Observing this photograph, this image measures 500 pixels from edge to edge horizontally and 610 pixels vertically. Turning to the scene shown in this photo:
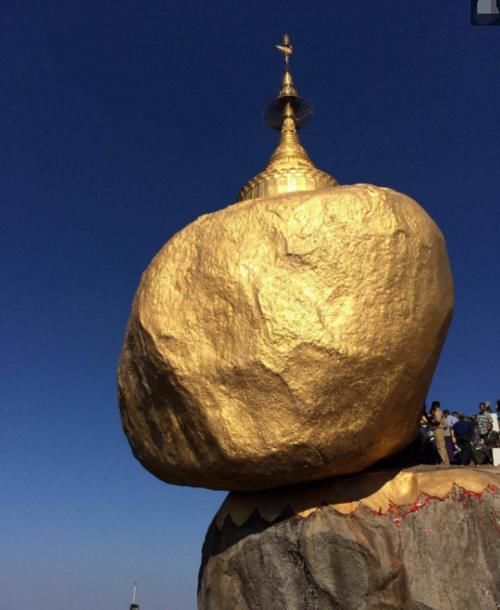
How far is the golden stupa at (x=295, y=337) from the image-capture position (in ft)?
14.2

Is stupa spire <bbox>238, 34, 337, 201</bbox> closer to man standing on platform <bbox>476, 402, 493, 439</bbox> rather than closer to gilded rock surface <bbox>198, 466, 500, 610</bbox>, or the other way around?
gilded rock surface <bbox>198, 466, 500, 610</bbox>

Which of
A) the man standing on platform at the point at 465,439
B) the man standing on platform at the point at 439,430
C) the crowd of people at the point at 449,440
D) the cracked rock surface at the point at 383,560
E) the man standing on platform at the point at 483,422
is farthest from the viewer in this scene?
the man standing on platform at the point at 483,422

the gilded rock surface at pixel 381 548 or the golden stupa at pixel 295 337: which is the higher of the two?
the golden stupa at pixel 295 337

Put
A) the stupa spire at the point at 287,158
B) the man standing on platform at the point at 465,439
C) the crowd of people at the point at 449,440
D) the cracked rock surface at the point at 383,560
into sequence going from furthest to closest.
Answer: the man standing on platform at the point at 465,439
the crowd of people at the point at 449,440
the stupa spire at the point at 287,158
the cracked rock surface at the point at 383,560

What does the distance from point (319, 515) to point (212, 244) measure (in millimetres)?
2406

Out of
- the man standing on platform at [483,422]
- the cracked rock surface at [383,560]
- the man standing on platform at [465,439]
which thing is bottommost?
the cracked rock surface at [383,560]

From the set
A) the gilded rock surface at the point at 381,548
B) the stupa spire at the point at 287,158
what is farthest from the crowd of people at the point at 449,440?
the stupa spire at the point at 287,158

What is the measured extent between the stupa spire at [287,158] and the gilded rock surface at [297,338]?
1.49 meters

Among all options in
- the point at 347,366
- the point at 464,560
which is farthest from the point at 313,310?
the point at 464,560

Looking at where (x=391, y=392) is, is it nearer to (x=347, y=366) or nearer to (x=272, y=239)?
(x=347, y=366)

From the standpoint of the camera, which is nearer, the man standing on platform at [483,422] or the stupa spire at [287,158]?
the stupa spire at [287,158]

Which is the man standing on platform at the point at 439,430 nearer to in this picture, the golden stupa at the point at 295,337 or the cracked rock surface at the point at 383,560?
the golden stupa at the point at 295,337

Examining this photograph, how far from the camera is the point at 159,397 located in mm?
4941

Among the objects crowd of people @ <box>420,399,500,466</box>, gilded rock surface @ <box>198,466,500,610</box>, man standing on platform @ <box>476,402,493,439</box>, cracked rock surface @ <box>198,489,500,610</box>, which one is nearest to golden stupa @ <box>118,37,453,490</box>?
gilded rock surface @ <box>198,466,500,610</box>
